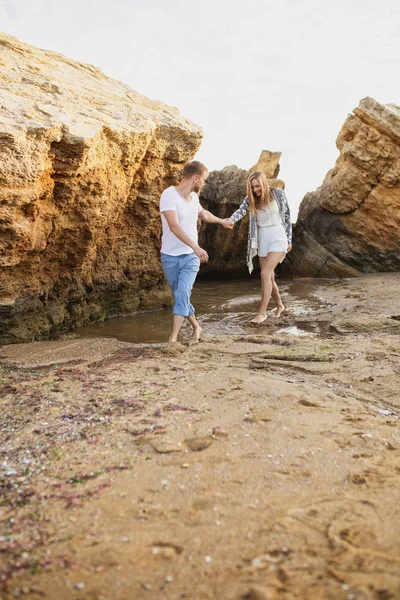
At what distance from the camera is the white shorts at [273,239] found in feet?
21.6

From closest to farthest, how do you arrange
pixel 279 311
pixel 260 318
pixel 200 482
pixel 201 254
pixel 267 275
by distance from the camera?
pixel 200 482, pixel 201 254, pixel 260 318, pixel 267 275, pixel 279 311

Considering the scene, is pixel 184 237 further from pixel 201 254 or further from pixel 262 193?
pixel 262 193

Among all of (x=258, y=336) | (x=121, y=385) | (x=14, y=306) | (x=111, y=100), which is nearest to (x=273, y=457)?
(x=121, y=385)

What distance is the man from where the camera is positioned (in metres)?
5.03

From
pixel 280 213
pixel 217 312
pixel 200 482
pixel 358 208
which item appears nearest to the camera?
pixel 200 482

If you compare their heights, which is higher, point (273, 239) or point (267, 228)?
point (267, 228)

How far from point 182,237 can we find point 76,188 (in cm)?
141

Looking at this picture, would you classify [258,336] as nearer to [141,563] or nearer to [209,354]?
[209,354]

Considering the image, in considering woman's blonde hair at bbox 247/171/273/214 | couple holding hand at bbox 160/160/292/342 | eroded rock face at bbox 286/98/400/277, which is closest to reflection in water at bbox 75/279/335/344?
couple holding hand at bbox 160/160/292/342

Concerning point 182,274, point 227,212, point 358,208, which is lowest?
point 182,274

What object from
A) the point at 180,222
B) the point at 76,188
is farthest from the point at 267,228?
the point at 76,188

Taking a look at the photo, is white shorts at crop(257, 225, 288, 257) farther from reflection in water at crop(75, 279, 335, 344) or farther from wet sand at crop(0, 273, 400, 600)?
wet sand at crop(0, 273, 400, 600)

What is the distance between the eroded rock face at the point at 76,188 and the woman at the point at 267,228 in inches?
49.1

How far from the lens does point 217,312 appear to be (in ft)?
24.7
